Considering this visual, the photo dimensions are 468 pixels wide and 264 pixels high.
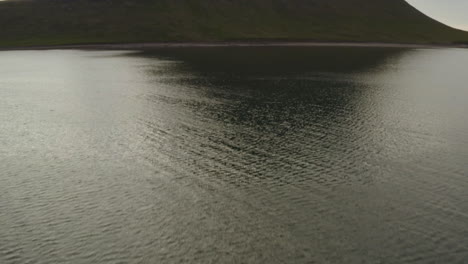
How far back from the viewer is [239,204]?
2358 centimetres

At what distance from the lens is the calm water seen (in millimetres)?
19438

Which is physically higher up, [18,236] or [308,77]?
[308,77]

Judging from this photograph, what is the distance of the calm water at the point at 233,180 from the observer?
19.4m

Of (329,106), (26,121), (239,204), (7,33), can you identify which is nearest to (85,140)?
(26,121)

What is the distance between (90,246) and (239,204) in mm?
8760

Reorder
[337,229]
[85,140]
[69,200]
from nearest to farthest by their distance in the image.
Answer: [337,229], [69,200], [85,140]

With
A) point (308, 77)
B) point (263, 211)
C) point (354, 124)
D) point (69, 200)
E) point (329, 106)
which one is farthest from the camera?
point (308, 77)

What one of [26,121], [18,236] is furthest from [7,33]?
[18,236]

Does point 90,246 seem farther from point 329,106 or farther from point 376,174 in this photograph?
point 329,106

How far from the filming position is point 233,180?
27.1 m

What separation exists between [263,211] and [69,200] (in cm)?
1227

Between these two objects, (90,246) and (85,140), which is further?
(85,140)

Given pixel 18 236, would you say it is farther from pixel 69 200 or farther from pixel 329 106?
pixel 329 106

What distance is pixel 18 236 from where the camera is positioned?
797 inches
